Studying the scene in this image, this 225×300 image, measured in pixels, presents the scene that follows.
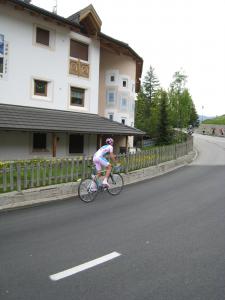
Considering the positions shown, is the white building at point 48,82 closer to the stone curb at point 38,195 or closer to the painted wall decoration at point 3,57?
the painted wall decoration at point 3,57

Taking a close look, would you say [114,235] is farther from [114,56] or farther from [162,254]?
[114,56]

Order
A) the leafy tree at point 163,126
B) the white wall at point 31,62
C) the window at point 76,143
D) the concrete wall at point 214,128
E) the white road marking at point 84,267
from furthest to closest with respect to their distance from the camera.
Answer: the concrete wall at point 214,128 < the leafy tree at point 163,126 < the window at point 76,143 < the white wall at point 31,62 < the white road marking at point 84,267

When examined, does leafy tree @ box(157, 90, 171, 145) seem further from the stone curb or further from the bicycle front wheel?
the bicycle front wheel

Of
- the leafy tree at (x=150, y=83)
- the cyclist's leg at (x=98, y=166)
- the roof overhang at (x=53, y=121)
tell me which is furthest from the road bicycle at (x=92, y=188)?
the leafy tree at (x=150, y=83)

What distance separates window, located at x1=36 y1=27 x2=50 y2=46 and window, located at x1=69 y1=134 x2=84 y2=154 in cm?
636

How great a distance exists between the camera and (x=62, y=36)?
20188mm

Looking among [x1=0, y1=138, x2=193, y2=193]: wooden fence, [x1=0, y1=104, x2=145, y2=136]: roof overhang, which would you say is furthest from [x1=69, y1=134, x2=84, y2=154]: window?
[x1=0, y1=138, x2=193, y2=193]: wooden fence

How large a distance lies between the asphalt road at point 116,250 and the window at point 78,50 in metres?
14.8

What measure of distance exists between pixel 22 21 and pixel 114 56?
37.2 ft

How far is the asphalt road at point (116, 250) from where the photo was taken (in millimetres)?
3938

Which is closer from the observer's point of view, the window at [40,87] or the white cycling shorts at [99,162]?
the white cycling shorts at [99,162]

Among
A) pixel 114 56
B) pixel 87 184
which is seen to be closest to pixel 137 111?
pixel 114 56

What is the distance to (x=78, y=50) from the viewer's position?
21594 mm

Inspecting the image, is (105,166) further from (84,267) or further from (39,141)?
(39,141)
